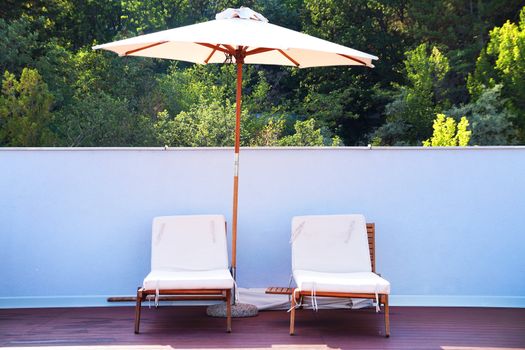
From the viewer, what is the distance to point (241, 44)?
479 cm

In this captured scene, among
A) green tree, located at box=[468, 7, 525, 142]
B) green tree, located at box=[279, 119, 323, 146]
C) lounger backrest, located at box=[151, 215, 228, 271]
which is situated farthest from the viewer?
green tree, located at box=[468, 7, 525, 142]

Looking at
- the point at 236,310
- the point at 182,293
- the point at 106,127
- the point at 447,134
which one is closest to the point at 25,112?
the point at 106,127

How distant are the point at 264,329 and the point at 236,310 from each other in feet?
1.47

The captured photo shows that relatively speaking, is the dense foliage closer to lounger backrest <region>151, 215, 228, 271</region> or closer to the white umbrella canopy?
the white umbrella canopy

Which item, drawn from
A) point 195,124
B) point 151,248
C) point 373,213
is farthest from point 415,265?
point 195,124

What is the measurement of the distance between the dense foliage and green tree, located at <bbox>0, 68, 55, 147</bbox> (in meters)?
0.03

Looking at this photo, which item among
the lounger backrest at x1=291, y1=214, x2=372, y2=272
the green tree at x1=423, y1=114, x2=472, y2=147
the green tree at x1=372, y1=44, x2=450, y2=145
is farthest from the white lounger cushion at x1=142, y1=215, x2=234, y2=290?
the green tree at x1=372, y1=44, x2=450, y2=145

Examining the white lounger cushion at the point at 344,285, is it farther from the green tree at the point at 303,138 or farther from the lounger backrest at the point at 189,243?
the green tree at the point at 303,138

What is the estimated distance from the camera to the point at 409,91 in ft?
69.5

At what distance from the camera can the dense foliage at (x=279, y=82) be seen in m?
18.2

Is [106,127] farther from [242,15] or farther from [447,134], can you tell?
[242,15]

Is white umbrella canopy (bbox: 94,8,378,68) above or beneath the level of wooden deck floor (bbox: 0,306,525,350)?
above

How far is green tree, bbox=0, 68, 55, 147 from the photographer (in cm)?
1689

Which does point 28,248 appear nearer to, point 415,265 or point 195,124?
point 415,265
